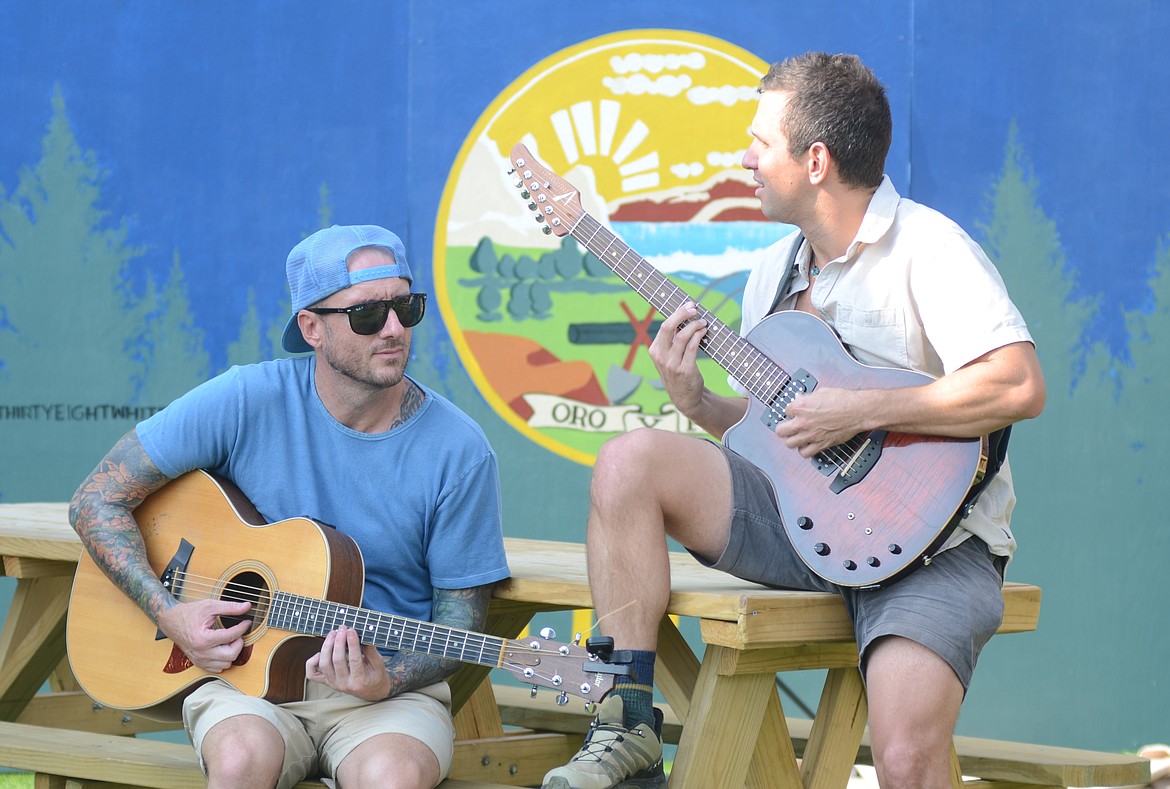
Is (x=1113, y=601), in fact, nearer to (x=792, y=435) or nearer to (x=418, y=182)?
(x=792, y=435)

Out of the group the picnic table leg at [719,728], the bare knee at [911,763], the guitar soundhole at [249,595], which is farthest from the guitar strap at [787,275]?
the guitar soundhole at [249,595]

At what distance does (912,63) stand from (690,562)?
6.47ft

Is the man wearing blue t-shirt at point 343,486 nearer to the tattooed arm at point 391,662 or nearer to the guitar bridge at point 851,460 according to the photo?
the tattooed arm at point 391,662

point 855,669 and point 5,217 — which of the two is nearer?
point 855,669

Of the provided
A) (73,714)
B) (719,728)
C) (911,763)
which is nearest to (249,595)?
(719,728)

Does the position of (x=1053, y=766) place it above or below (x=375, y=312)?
below

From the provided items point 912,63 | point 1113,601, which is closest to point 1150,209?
point 912,63

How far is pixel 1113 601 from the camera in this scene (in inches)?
187

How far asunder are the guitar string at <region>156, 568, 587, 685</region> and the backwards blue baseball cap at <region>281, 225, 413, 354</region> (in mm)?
618

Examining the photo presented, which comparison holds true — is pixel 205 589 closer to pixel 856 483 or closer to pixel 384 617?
pixel 384 617

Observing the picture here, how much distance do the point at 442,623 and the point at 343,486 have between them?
1.26 feet

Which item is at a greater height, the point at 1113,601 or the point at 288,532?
the point at 1113,601

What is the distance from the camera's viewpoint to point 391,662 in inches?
119

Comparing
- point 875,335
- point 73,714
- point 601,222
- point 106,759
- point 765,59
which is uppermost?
point 765,59
